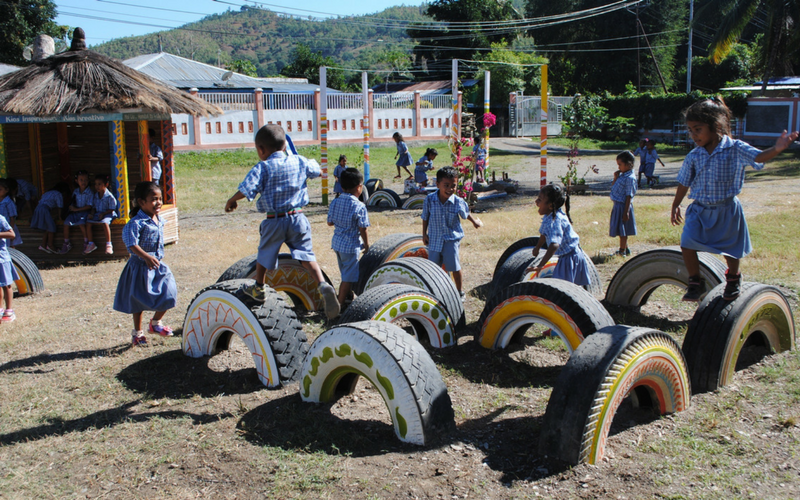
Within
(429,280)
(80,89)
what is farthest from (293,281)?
(80,89)

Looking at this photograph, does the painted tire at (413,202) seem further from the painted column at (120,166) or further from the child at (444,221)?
the child at (444,221)

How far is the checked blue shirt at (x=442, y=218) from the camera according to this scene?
23.0ft

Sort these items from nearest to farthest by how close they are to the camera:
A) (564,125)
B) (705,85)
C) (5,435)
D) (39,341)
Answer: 1. (5,435)
2. (39,341)
3. (564,125)
4. (705,85)

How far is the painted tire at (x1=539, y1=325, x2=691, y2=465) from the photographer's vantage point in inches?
146

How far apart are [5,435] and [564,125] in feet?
117

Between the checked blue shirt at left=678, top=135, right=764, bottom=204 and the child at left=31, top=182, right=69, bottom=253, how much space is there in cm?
973

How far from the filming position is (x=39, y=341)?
6.37 m

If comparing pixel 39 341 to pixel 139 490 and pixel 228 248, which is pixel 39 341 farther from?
pixel 228 248

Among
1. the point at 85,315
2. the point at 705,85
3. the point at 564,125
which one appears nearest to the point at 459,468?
the point at 85,315

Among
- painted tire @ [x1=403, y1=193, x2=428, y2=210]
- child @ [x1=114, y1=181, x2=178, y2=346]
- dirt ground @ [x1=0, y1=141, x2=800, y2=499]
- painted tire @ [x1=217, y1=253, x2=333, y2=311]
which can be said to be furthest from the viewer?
painted tire @ [x1=403, y1=193, x2=428, y2=210]

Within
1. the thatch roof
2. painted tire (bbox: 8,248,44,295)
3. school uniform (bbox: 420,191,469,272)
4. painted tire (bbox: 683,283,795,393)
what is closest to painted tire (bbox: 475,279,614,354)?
painted tire (bbox: 683,283,795,393)

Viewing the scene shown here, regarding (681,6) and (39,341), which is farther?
(681,6)

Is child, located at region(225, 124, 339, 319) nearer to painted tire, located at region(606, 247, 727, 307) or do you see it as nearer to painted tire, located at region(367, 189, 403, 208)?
painted tire, located at region(606, 247, 727, 307)

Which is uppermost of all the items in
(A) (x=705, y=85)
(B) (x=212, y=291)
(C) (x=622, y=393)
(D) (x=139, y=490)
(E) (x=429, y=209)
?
(A) (x=705, y=85)
